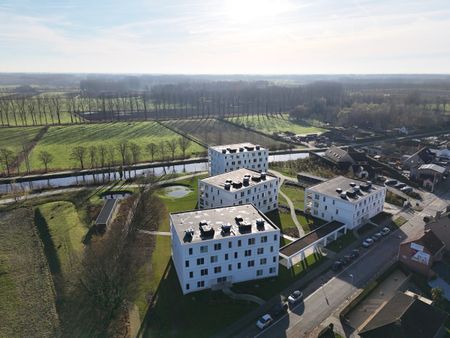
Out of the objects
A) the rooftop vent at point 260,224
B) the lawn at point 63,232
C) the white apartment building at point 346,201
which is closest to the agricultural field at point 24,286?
the lawn at point 63,232

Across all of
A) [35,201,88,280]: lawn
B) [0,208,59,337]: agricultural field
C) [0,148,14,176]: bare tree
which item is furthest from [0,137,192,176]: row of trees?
[0,208,59,337]: agricultural field

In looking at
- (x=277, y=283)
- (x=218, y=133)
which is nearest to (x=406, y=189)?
(x=277, y=283)

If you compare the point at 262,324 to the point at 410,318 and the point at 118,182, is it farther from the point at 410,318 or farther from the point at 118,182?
the point at 118,182

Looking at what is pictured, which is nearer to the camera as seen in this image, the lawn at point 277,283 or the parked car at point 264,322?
the parked car at point 264,322

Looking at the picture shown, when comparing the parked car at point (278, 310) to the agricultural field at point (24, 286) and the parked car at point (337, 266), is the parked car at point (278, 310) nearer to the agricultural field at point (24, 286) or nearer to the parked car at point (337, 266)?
the parked car at point (337, 266)

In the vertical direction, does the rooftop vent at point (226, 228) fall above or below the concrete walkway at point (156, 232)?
above
